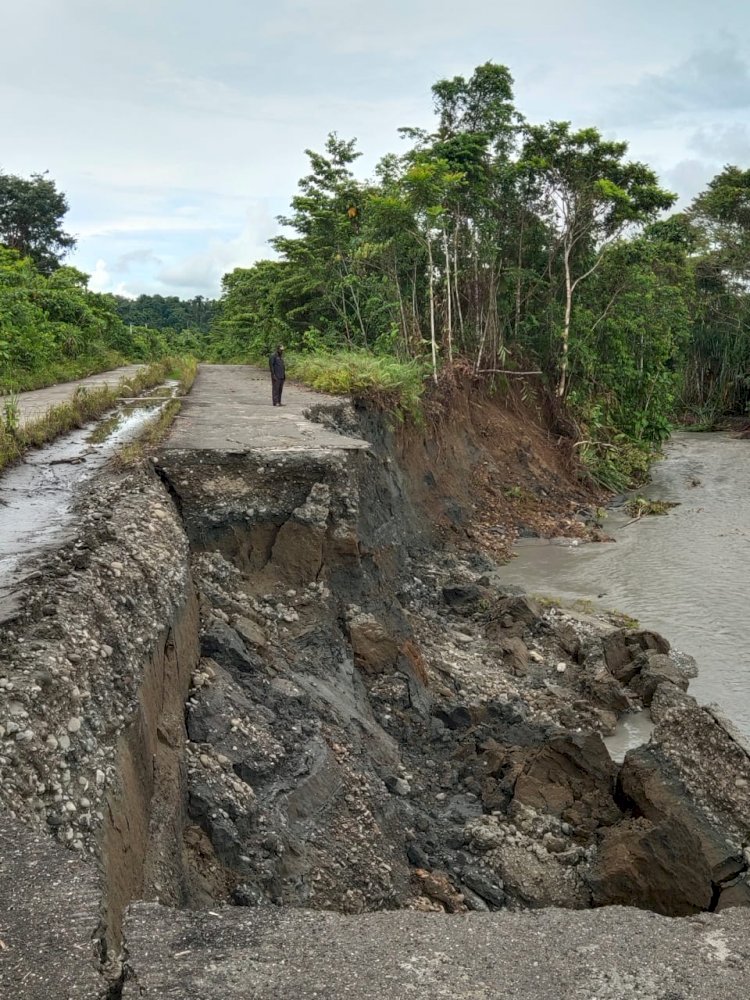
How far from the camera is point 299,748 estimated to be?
18.7ft

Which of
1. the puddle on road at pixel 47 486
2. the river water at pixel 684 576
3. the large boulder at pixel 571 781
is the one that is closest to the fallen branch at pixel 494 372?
the river water at pixel 684 576

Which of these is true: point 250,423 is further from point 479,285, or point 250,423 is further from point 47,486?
point 479,285

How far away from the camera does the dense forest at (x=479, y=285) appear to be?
17.5m

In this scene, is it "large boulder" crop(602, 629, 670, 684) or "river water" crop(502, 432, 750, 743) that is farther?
"river water" crop(502, 432, 750, 743)

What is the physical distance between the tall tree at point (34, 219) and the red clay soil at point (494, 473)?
850 inches

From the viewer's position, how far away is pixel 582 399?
70.4ft

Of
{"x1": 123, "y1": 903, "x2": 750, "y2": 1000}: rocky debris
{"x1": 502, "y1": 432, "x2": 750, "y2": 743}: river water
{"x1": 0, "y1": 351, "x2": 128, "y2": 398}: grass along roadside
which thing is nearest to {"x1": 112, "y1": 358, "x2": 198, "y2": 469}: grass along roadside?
{"x1": 0, "y1": 351, "x2": 128, "y2": 398}: grass along roadside

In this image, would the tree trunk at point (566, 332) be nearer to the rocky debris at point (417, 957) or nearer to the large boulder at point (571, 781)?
the large boulder at point (571, 781)

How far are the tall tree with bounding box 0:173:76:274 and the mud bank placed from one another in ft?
87.3

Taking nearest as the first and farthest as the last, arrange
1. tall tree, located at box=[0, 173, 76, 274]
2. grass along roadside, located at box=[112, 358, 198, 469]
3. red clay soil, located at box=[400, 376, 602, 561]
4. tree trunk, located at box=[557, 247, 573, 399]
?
grass along roadside, located at box=[112, 358, 198, 469]
red clay soil, located at box=[400, 376, 602, 561]
tree trunk, located at box=[557, 247, 573, 399]
tall tree, located at box=[0, 173, 76, 274]

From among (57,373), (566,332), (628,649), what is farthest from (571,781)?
(566,332)

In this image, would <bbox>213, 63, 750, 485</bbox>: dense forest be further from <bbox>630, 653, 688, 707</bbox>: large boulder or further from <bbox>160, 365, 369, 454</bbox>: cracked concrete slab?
<bbox>630, 653, 688, 707</bbox>: large boulder

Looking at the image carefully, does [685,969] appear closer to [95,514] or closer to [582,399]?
[95,514]

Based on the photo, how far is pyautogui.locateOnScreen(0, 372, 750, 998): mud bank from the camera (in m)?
3.24
